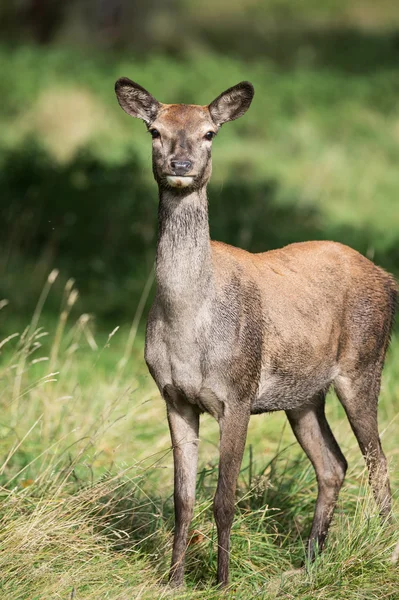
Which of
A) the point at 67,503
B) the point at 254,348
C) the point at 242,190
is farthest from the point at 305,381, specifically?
the point at 242,190

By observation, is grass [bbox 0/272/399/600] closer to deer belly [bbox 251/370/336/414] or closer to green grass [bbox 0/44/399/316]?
deer belly [bbox 251/370/336/414]

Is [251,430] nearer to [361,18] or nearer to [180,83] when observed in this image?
[180,83]

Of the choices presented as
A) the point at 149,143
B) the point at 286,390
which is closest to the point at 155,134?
the point at 286,390

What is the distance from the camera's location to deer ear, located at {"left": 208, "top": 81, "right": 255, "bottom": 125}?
5.38 meters

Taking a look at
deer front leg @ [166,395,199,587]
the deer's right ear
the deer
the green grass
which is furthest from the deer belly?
the green grass

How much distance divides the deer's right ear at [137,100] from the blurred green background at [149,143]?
2.47 metres

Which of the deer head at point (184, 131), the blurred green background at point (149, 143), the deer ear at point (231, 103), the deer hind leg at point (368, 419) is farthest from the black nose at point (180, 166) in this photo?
the blurred green background at point (149, 143)

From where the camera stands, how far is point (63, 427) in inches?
279

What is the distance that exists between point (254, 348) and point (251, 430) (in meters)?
2.53

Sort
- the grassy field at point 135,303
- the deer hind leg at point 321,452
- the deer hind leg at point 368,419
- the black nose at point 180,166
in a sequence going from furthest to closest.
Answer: the deer hind leg at point 321,452, the deer hind leg at point 368,419, the grassy field at point 135,303, the black nose at point 180,166

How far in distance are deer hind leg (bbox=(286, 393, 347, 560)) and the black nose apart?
175 cm

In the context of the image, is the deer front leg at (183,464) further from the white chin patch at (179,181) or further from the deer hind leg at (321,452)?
the white chin patch at (179,181)

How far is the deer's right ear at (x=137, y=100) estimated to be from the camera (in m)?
5.42

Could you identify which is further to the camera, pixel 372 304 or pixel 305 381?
pixel 372 304
